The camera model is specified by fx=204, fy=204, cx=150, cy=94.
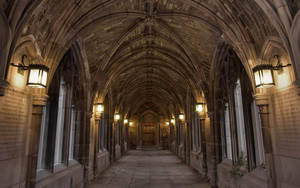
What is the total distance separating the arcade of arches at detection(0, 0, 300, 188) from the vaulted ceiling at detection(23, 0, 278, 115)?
32 millimetres

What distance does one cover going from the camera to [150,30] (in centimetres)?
884

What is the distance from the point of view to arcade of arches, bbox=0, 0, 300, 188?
362 cm

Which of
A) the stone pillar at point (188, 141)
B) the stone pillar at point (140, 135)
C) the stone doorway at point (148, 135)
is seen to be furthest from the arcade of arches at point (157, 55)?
the stone doorway at point (148, 135)

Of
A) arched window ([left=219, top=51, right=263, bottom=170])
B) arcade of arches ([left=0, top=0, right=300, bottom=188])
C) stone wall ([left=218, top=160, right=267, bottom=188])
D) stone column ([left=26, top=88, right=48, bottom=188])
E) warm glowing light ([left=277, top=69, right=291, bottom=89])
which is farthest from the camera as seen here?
arched window ([left=219, top=51, right=263, bottom=170])

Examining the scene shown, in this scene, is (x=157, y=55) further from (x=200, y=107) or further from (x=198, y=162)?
(x=198, y=162)

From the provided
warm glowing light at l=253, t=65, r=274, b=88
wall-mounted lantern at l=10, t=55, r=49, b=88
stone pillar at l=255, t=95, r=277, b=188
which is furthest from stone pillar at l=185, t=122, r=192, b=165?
wall-mounted lantern at l=10, t=55, r=49, b=88

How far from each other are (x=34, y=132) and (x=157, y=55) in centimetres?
855

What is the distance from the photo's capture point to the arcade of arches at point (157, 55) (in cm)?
362

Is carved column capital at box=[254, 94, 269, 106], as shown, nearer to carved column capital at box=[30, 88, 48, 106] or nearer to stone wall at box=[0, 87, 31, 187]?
carved column capital at box=[30, 88, 48, 106]

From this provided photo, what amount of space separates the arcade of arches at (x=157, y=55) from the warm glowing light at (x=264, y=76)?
0.8 inches

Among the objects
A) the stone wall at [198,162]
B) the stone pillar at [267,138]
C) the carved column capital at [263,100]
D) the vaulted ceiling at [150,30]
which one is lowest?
the stone wall at [198,162]

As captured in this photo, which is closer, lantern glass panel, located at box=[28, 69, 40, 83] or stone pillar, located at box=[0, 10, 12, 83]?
stone pillar, located at box=[0, 10, 12, 83]

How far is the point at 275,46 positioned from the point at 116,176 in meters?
8.39

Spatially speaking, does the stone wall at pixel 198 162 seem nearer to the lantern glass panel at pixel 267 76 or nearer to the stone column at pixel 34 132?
the lantern glass panel at pixel 267 76
